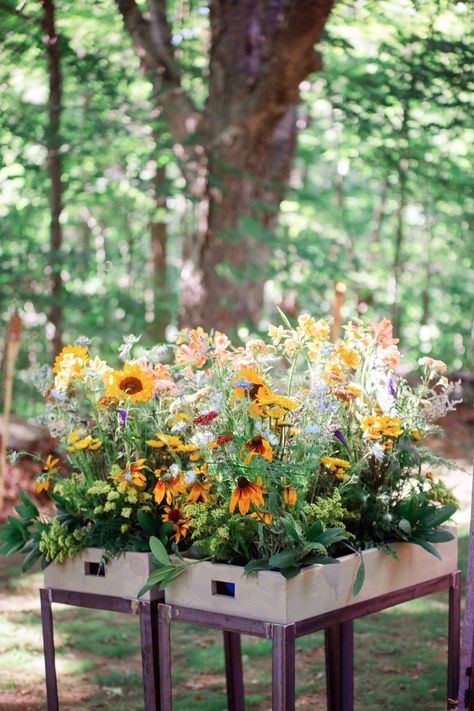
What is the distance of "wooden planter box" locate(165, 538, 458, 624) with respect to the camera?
1969mm

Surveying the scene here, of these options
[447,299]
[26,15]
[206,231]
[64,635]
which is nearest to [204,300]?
[206,231]

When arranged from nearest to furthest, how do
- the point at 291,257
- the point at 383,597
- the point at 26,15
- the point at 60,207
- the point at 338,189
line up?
1. the point at 383,597
2. the point at 26,15
3. the point at 60,207
4. the point at 291,257
5. the point at 338,189

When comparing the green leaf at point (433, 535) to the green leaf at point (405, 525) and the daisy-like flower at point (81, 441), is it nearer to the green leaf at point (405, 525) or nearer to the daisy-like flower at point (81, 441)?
the green leaf at point (405, 525)

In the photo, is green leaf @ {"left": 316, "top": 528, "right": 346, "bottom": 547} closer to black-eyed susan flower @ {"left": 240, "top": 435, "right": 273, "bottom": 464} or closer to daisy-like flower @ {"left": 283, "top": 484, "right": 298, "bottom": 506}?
daisy-like flower @ {"left": 283, "top": 484, "right": 298, "bottom": 506}

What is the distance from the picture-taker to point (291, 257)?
7.55 metres

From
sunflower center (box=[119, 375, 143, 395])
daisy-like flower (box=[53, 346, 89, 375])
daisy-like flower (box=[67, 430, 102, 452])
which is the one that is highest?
daisy-like flower (box=[53, 346, 89, 375])

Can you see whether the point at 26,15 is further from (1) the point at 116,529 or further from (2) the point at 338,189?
(2) the point at 338,189

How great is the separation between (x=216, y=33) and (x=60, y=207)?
6.34 ft

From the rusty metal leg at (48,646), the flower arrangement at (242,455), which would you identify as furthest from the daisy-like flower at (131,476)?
the rusty metal leg at (48,646)

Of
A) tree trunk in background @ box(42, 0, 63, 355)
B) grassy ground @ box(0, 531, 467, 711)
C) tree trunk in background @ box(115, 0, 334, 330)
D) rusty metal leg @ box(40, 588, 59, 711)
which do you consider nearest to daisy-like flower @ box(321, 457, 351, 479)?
rusty metal leg @ box(40, 588, 59, 711)

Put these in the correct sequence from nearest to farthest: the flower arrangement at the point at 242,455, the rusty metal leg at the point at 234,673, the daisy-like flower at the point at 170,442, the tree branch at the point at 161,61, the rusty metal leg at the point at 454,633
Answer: the flower arrangement at the point at 242,455 < the daisy-like flower at the point at 170,442 < the rusty metal leg at the point at 454,633 < the rusty metal leg at the point at 234,673 < the tree branch at the point at 161,61

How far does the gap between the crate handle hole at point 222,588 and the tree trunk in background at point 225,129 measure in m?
4.06

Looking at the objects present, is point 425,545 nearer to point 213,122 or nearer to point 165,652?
point 165,652

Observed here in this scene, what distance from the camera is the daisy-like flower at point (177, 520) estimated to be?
2178 mm
